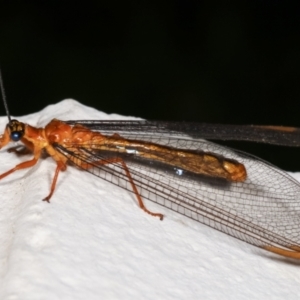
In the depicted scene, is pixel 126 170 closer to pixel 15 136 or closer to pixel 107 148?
pixel 107 148

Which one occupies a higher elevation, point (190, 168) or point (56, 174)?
point (56, 174)

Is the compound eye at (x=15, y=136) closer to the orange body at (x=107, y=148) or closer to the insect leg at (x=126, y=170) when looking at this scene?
the orange body at (x=107, y=148)

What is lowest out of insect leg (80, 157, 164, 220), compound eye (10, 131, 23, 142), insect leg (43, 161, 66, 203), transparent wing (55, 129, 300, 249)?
transparent wing (55, 129, 300, 249)

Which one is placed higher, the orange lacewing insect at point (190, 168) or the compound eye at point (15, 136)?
the compound eye at point (15, 136)

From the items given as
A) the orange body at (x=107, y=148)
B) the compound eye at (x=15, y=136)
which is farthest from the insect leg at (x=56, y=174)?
the compound eye at (x=15, y=136)

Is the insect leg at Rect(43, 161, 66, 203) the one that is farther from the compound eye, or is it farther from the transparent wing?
the compound eye

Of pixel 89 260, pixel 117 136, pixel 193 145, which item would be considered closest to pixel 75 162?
pixel 117 136

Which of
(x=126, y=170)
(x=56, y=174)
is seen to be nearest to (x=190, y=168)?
(x=126, y=170)

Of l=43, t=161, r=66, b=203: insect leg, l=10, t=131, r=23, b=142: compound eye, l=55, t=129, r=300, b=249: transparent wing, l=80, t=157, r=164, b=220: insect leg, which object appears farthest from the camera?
l=10, t=131, r=23, b=142: compound eye

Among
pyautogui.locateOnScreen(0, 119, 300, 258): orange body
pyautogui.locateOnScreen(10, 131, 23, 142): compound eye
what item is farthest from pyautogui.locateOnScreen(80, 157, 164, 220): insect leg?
pyautogui.locateOnScreen(10, 131, 23, 142): compound eye
